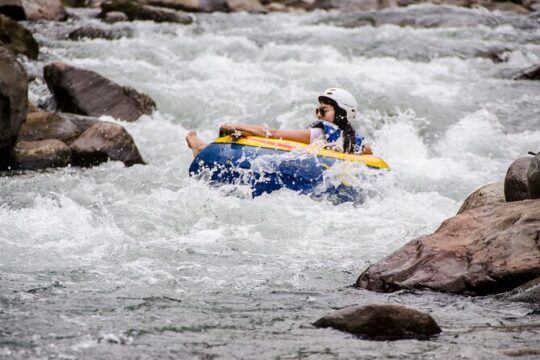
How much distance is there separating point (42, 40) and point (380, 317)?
12936 mm

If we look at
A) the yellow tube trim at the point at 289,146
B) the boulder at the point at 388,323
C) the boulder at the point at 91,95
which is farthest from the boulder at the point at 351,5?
the boulder at the point at 388,323

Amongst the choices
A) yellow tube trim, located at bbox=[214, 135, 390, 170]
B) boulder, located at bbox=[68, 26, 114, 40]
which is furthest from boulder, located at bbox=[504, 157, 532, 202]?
boulder, located at bbox=[68, 26, 114, 40]

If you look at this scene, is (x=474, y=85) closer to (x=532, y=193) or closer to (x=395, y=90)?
(x=395, y=90)

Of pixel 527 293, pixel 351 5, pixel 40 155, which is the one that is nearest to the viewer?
pixel 527 293

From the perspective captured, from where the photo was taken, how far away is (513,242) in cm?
494

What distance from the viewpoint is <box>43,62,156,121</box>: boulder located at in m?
11.4

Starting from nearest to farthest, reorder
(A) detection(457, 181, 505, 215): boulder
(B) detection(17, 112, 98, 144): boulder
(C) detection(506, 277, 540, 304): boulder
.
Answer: (C) detection(506, 277, 540, 304): boulder
(A) detection(457, 181, 505, 215): boulder
(B) detection(17, 112, 98, 144): boulder

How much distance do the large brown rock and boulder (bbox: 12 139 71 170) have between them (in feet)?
16.6

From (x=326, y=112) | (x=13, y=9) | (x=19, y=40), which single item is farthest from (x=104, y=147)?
(x=13, y=9)

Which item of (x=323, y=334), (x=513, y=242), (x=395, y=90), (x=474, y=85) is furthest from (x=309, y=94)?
(x=323, y=334)

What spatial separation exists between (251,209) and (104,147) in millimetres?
2923

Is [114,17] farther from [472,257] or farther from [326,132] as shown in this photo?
[472,257]

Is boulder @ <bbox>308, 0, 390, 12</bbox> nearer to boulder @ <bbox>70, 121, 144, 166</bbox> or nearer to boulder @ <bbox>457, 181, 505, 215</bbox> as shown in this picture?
boulder @ <bbox>70, 121, 144, 166</bbox>

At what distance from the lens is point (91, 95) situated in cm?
1145
